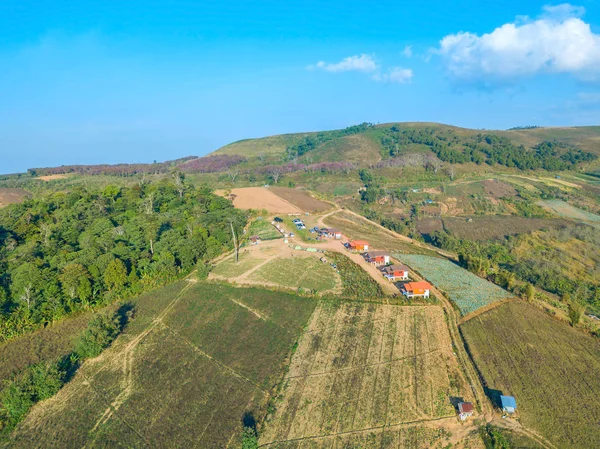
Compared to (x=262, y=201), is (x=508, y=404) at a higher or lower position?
lower

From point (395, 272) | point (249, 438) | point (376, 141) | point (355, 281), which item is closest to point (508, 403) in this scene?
point (249, 438)

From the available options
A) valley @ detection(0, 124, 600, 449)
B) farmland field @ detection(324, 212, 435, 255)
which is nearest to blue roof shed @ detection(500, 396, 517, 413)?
valley @ detection(0, 124, 600, 449)

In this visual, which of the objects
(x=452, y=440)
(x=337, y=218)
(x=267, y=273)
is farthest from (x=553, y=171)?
(x=452, y=440)

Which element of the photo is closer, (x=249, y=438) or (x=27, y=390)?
(x=249, y=438)

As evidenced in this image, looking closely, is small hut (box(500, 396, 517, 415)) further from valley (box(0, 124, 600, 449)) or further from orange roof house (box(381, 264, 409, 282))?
orange roof house (box(381, 264, 409, 282))

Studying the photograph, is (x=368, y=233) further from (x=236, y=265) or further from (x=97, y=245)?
(x=97, y=245)

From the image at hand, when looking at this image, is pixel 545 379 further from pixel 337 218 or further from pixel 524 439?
pixel 337 218

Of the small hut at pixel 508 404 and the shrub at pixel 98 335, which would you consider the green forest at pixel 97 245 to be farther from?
the small hut at pixel 508 404
